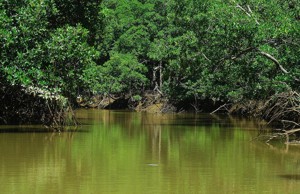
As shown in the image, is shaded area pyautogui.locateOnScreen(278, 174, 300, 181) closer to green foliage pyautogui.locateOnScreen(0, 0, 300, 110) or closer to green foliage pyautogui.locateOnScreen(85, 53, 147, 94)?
green foliage pyautogui.locateOnScreen(0, 0, 300, 110)

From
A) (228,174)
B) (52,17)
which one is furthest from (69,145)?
(52,17)

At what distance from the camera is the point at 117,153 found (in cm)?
1119

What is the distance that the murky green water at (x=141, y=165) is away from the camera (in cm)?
743

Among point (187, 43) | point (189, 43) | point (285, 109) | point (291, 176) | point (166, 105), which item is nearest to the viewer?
point (291, 176)

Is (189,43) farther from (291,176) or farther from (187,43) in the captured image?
(291,176)

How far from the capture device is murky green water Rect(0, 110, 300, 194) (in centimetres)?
743

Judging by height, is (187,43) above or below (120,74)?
below

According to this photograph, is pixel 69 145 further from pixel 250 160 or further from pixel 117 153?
pixel 250 160

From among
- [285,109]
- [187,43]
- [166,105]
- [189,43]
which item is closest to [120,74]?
[166,105]

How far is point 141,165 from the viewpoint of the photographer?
9.39 m

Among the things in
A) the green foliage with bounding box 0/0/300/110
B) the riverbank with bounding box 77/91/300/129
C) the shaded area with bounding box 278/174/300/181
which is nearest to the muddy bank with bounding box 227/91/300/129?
the green foliage with bounding box 0/0/300/110

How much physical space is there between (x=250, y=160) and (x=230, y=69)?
7.54 meters

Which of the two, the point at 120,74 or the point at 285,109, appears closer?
the point at 285,109

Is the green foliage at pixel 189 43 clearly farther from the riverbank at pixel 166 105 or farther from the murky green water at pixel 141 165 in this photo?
the riverbank at pixel 166 105
